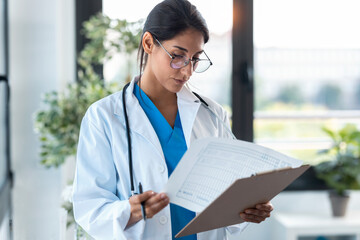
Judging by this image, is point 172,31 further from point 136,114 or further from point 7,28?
point 7,28

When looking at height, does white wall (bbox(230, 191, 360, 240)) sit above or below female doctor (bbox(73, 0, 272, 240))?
below

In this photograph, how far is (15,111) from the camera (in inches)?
89.5

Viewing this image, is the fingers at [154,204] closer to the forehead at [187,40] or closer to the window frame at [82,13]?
the forehead at [187,40]

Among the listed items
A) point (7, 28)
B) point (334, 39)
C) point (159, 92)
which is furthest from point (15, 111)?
point (334, 39)

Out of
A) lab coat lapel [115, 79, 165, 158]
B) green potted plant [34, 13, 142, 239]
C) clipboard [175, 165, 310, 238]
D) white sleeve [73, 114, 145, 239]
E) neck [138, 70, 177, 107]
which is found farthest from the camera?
green potted plant [34, 13, 142, 239]

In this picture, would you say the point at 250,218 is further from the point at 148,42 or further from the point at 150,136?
the point at 148,42

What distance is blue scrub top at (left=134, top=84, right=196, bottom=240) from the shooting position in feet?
3.88

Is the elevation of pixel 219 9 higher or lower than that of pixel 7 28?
higher

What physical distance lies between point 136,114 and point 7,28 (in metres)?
1.36

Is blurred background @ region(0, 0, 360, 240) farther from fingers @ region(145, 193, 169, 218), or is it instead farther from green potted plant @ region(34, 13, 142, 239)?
fingers @ region(145, 193, 169, 218)

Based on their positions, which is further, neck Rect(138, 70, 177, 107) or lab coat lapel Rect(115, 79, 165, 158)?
neck Rect(138, 70, 177, 107)

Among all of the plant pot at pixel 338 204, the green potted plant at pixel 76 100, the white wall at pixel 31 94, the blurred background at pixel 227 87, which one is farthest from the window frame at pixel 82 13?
the plant pot at pixel 338 204

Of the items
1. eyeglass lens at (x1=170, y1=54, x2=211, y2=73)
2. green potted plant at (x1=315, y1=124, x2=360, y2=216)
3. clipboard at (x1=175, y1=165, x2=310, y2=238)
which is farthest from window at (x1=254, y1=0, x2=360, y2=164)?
clipboard at (x1=175, y1=165, x2=310, y2=238)

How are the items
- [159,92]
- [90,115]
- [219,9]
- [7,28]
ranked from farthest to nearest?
[219,9]
[7,28]
[159,92]
[90,115]
